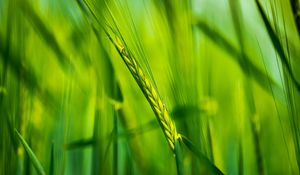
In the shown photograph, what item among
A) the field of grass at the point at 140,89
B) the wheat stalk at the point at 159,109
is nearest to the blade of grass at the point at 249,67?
the field of grass at the point at 140,89

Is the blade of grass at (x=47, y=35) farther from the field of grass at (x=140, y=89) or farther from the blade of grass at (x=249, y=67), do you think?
the blade of grass at (x=249, y=67)

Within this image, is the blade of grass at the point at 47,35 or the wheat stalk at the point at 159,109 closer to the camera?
the wheat stalk at the point at 159,109

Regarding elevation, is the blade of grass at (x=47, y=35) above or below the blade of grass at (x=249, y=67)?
above

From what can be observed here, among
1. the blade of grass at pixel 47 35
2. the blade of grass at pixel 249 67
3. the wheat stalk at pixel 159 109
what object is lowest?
the wheat stalk at pixel 159 109

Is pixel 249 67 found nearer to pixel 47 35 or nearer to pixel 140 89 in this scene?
pixel 140 89

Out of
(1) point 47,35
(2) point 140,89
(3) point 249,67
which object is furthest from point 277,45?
(1) point 47,35

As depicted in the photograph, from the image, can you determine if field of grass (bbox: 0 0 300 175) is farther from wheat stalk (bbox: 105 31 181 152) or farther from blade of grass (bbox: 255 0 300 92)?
wheat stalk (bbox: 105 31 181 152)

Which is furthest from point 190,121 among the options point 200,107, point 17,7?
point 17,7

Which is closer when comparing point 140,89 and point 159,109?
point 159,109
